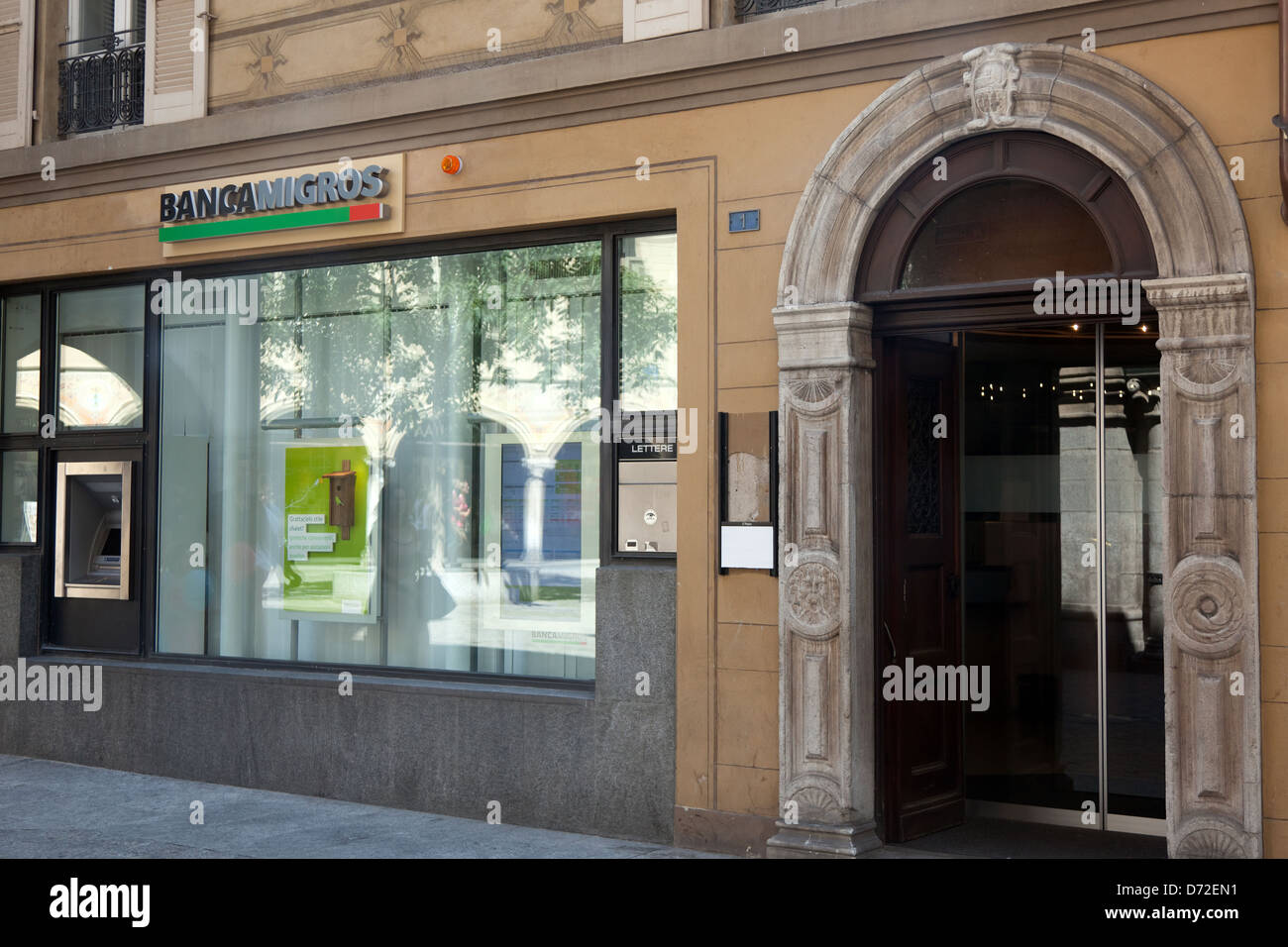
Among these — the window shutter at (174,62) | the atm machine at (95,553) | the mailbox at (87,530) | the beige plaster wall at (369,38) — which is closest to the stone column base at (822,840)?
the beige plaster wall at (369,38)

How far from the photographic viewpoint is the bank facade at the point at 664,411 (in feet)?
20.9

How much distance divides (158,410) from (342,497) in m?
1.90

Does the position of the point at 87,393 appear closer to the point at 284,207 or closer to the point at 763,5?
the point at 284,207

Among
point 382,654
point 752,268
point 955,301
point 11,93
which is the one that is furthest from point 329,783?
point 11,93

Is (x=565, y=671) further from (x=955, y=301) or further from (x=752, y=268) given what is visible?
(x=955, y=301)

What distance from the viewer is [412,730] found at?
28.7 feet

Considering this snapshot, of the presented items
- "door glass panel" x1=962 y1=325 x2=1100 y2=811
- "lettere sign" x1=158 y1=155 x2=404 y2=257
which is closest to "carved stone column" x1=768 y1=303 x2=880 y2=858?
"door glass panel" x1=962 y1=325 x2=1100 y2=811

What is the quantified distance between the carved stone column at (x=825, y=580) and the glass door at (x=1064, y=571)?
1.29 meters

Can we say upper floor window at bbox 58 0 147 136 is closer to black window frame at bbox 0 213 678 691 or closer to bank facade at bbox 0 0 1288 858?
bank facade at bbox 0 0 1288 858

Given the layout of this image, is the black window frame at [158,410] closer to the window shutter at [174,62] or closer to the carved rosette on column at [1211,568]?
the window shutter at [174,62]

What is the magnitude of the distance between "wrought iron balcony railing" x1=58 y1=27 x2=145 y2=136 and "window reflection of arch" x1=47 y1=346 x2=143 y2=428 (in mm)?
1806

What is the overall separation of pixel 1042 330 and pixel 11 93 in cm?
812

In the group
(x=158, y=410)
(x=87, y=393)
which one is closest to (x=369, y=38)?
(x=158, y=410)
